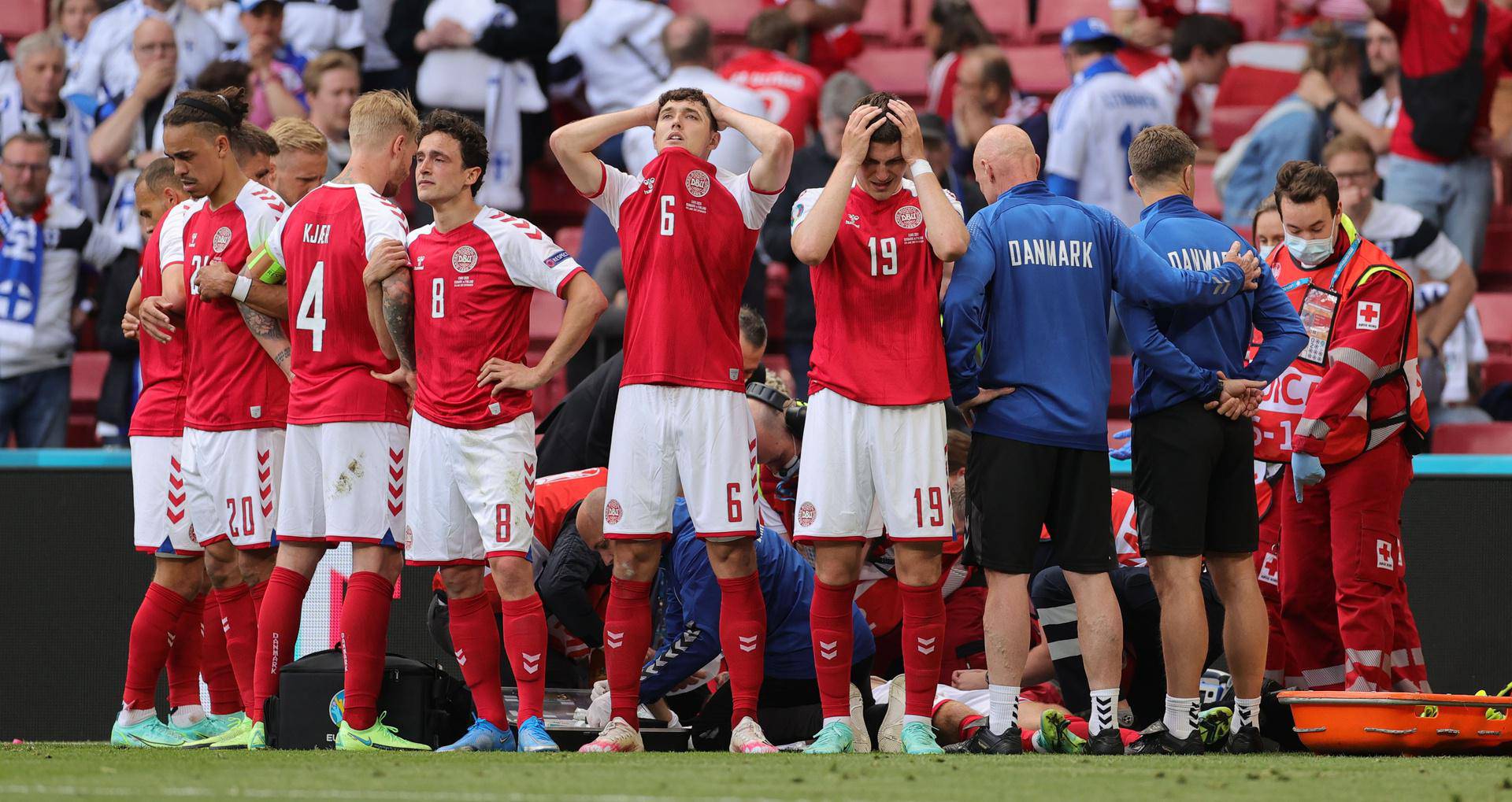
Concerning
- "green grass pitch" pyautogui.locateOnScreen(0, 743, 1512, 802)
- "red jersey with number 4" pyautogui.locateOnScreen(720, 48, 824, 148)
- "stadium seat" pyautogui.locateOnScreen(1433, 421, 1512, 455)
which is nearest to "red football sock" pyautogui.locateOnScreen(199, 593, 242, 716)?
"green grass pitch" pyautogui.locateOnScreen(0, 743, 1512, 802)

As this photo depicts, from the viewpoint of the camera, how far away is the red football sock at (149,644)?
678 centimetres

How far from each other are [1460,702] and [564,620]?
3.25 m

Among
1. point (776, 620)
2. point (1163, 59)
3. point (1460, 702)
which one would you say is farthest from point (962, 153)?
point (1460, 702)

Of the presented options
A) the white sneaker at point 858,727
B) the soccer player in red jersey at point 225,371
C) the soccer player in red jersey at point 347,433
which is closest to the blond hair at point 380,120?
the soccer player in red jersey at point 347,433

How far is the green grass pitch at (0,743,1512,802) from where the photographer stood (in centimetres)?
424

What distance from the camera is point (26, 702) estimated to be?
7.94m

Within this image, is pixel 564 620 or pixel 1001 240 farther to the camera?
pixel 564 620

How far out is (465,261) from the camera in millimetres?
6121

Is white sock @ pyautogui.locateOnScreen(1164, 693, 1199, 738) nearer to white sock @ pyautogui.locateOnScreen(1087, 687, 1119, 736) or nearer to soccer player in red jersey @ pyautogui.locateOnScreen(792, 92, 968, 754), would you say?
white sock @ pyautogui.locateOnScreen(1087, 687, 1119, 736)

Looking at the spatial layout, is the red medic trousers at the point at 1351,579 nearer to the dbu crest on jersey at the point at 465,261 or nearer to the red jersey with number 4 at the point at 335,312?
the dbu crest on jersey at the point at 465,261

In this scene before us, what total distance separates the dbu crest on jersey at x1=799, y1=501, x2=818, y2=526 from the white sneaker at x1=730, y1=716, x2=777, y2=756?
0.69 meters

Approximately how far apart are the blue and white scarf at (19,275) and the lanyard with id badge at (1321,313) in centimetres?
731

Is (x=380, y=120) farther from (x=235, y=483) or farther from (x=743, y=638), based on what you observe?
(x=743, y=638)

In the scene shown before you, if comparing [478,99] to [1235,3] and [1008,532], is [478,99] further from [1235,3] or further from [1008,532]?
[1008,532]
